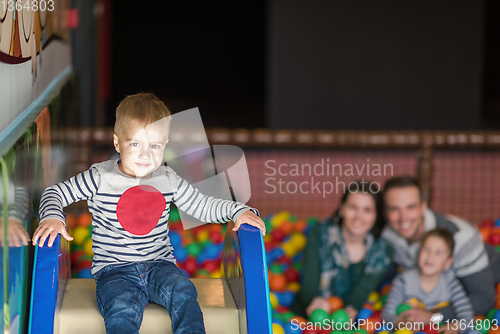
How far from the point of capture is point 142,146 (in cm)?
105

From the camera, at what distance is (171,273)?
44.8 inches

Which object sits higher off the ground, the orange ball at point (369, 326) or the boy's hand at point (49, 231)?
the boy's hand at point (49, 231)

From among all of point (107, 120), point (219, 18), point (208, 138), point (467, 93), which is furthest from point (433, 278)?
point (219, 18)

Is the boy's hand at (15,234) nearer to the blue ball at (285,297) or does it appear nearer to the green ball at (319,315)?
the green ball at (319,315)

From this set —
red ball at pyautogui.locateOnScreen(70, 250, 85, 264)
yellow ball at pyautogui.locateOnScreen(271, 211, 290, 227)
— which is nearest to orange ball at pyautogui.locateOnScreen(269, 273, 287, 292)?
yellow ball at pyautogui.locateOnScreen(271, 211, 290, 227)

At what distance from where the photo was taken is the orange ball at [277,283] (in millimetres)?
2289

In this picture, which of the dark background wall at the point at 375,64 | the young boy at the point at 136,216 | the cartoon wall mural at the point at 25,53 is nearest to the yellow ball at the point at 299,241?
the cartoon wall mural at the point at 25,53

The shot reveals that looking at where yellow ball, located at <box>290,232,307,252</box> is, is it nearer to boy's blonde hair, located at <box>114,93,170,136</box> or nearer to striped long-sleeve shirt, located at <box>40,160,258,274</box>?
striped long-sleeve shirt, located at <box>40,160,258,274</box>

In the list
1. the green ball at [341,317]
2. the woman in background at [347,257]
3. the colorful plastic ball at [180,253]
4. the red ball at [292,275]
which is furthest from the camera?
the colorful plastic ball at [180,253]

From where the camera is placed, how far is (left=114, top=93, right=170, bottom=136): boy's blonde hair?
105cm

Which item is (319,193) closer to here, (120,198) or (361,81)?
(361,81)

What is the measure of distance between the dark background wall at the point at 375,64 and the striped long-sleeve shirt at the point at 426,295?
2454mm

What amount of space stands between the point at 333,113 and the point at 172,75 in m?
5.40

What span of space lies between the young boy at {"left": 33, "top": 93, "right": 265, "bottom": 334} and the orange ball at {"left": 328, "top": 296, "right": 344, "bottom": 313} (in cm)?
103
